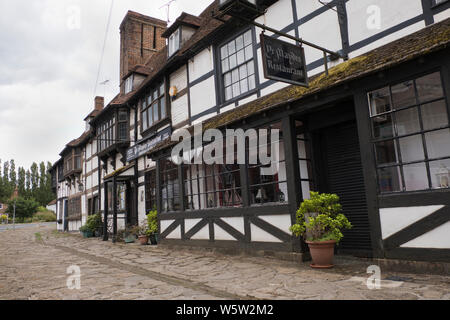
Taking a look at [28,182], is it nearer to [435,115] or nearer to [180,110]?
[180,110]

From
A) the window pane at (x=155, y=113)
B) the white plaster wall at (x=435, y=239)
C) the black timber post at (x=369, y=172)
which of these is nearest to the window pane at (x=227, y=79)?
the window pane at (x=155, y=113)

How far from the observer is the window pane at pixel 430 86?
206 inches

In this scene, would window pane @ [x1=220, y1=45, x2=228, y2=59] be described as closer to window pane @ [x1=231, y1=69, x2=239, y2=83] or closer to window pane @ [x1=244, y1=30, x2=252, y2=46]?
window pane @ [x1=231, y1=69, x2=239, y2=83]

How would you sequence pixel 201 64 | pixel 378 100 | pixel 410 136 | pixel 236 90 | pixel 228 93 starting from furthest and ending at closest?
pixel 201 64 < pixel 228 93 < pixel 236 90 < pixel 378 100 < pixel 410 136

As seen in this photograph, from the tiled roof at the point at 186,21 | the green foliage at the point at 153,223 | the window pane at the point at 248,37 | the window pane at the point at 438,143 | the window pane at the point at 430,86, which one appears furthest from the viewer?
the tiled roof at the point at 186,21

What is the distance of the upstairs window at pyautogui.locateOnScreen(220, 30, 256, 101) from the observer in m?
8.77

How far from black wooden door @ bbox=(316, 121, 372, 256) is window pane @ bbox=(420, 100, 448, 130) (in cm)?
149

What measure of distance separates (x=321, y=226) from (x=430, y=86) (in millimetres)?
2886

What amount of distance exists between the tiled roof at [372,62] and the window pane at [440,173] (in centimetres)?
169

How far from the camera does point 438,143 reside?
5191mm

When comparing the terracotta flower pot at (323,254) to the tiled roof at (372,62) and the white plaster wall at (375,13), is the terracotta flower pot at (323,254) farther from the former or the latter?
the white plaster wall at (375,13)
